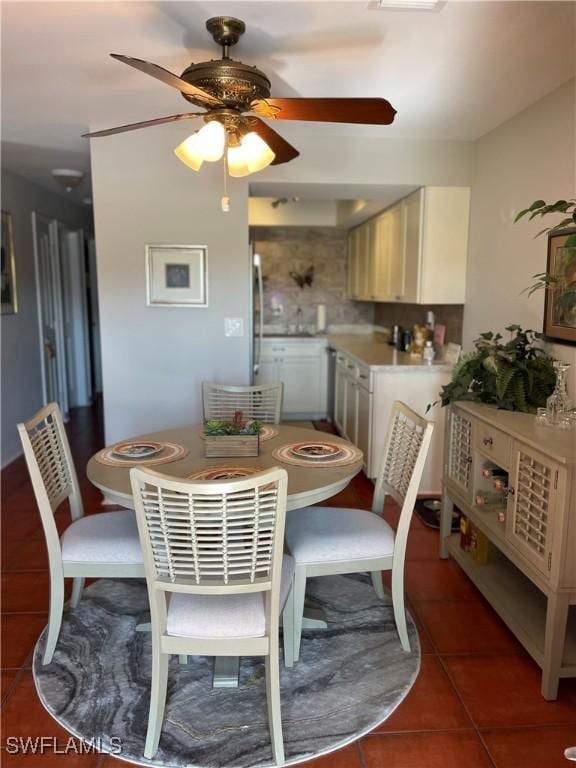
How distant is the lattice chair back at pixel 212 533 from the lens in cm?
152

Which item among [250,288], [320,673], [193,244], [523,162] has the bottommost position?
[320,673]

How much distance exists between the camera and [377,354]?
450 centimetres

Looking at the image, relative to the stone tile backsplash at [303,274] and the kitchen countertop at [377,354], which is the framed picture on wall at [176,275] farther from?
the stone tile backsplash at [303,274]

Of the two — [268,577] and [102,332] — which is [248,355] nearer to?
[102,332]

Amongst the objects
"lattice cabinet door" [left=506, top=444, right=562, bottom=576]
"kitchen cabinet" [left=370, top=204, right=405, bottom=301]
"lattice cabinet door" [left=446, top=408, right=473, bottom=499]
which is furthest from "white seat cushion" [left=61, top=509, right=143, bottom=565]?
"kitchen cabinet" [left=370, top=204, right=405, bottom=301]

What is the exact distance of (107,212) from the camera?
11.7ft

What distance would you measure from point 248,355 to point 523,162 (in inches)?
80.9

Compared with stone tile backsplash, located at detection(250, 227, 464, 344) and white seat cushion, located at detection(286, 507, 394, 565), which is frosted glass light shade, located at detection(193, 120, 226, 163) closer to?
white seat cushion, located at detection(286, 507, 394, 565)

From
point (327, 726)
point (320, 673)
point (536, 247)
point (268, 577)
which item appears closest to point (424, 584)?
point (320, 673)

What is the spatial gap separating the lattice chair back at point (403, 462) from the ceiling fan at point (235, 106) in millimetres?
1183

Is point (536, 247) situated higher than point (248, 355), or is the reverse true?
point (536, 247)

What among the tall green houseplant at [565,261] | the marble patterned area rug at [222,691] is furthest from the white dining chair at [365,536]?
the tall green houseplant at [565,261]

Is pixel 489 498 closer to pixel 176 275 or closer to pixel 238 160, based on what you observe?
pixel 238 160
